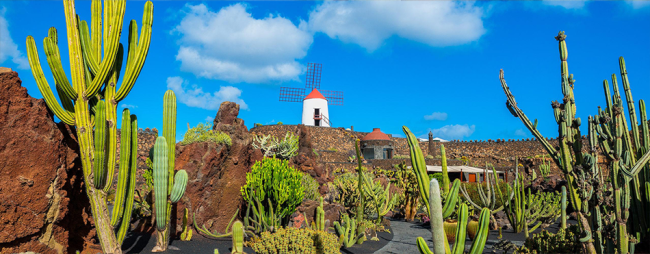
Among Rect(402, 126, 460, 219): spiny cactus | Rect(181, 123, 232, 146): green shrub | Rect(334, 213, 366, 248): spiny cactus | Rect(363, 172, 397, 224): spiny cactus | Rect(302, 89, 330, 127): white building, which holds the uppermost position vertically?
Rect(302, 89, 330, 127): white building

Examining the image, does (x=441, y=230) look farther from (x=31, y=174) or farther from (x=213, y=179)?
(x=213, y=179)

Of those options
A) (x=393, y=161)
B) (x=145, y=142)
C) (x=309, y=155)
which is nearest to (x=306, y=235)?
(x=309, y=155)

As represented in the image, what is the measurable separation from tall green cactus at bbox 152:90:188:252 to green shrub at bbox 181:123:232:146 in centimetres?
174

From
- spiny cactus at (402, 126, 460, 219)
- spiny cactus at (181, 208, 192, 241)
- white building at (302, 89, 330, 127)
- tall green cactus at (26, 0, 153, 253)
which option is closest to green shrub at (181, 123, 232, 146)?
spiny cactus at (181, 208, 192, 241)

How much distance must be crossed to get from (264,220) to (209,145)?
73.6 inches

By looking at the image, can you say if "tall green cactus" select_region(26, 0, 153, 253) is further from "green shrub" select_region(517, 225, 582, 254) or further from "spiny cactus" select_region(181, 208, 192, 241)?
"green shrub" select_region(517, 225, 582, 254)

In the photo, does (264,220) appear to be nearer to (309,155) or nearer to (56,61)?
(56,61)

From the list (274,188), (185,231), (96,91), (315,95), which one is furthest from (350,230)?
(315,95)

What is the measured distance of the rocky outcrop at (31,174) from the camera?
15.3 feet

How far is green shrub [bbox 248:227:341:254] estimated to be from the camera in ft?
19.1

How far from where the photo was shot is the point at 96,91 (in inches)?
196

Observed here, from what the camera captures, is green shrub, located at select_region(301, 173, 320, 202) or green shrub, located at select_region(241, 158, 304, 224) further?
green shrub, located at select_region(301, 173, 320, 202)

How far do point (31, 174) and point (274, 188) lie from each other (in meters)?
4.02

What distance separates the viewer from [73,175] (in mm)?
5422
